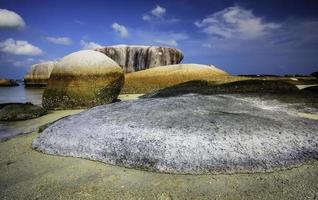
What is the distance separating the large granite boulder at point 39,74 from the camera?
2547cm

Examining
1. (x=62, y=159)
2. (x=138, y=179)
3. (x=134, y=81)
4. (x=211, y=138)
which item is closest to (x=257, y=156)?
(x=211, y=138)

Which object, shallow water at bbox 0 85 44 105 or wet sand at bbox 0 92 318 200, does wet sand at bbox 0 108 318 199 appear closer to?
wet sand at bbox 0 92 318 200

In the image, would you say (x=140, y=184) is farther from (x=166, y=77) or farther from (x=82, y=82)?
(x=166, y=77)

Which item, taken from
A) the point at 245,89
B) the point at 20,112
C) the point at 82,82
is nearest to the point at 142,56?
the point at 82,82

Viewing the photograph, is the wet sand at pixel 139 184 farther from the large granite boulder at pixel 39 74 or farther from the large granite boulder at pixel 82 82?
the large granite boulder at pixel 39 74

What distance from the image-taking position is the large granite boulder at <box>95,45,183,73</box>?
22.1m

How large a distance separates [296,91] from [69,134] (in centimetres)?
355

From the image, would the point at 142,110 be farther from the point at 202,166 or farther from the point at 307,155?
the point at 307,155

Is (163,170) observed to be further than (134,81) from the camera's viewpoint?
No

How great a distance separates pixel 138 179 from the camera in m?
2.43

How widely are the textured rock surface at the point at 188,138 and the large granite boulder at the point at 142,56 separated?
18.8 m

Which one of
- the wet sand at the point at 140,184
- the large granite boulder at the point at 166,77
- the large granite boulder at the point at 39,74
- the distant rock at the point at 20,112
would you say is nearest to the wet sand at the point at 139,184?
the wet sand at the point at 140,184

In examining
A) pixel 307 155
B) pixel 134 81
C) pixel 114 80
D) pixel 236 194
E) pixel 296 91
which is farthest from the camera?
pixel 134 81

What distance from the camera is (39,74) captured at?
2588 centimetres
